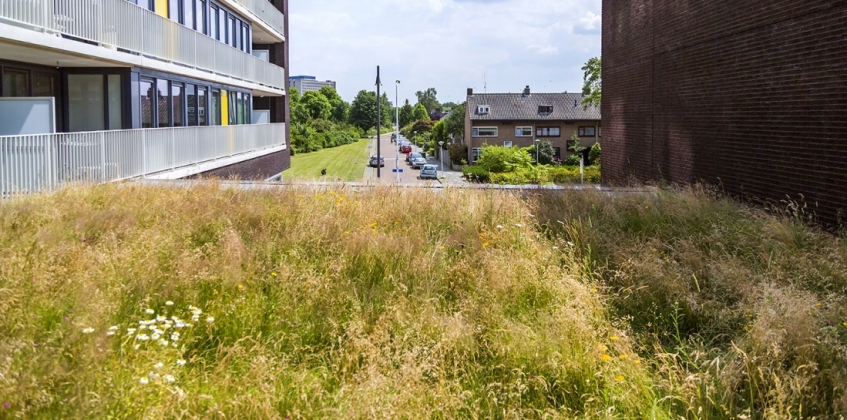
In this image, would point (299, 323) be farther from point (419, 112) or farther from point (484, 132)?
point (419, 112)

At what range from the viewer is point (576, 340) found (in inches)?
224

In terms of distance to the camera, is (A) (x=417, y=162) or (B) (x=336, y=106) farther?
(B) (x=336, y=106)

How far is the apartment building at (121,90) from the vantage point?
1127 cm

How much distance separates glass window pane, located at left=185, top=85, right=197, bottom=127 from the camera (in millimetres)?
19983

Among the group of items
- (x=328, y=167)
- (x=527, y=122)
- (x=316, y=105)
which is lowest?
(x=328, y=167)

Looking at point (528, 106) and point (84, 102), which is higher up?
point (528, 106)

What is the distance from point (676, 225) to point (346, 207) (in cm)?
417

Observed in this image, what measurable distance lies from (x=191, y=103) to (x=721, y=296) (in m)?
16.6

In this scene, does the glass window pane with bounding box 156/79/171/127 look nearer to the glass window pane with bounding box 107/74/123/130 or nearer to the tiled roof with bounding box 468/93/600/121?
the glass window pane with bounding box 107/74/123/130

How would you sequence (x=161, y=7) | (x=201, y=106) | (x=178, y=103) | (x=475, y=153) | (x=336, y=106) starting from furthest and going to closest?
(x=336, y=106), (x=475, y=153), (x=201, y=106), (x=178, y=103), (x=161, y=7)

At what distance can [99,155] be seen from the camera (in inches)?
514

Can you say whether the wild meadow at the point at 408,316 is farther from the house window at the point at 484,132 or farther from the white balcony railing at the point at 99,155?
the house window at the point at 484,132

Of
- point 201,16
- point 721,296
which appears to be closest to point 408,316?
point 721,296

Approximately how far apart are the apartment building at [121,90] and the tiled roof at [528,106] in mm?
56492
